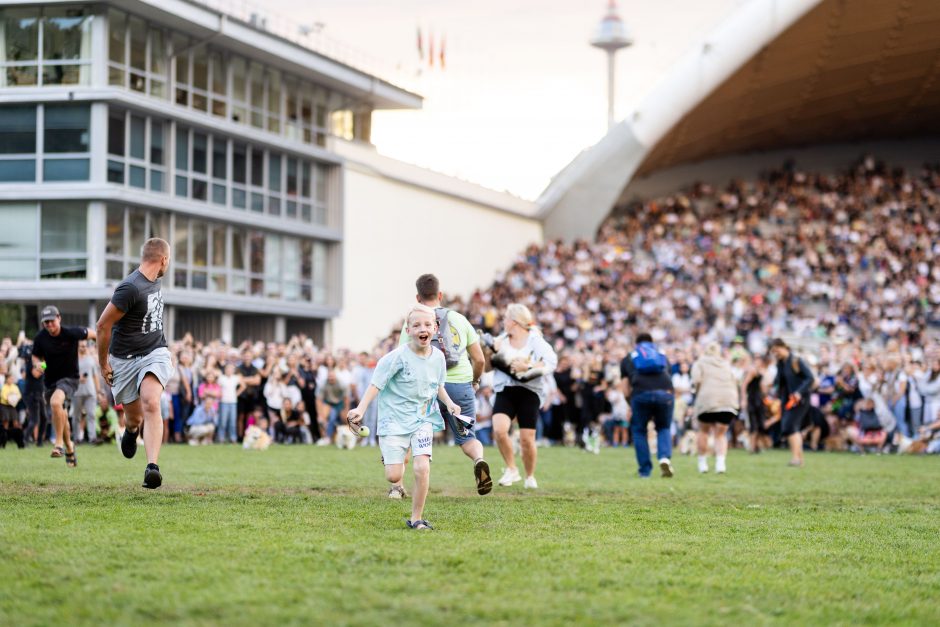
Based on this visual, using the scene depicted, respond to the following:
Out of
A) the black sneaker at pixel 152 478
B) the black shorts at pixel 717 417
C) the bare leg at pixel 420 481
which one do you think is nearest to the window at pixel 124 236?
the black shorts at pixel 717 417

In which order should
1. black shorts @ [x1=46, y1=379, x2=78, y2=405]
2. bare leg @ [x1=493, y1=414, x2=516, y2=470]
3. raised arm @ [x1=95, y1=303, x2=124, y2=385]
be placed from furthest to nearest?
1. black shorts @ [x1=46, y1=379, x2=78, y2=405]
2. bare leg @ [x1=493, y1=414, x2=516, y2=470]
3. raised arm @ [x1=95, y1=303, x2=124, y2=385]

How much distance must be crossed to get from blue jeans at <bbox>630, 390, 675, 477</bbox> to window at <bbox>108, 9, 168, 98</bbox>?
22275 mm

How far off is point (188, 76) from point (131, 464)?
22.7m

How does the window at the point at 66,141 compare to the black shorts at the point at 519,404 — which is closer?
the black shorts at the point at 519,404

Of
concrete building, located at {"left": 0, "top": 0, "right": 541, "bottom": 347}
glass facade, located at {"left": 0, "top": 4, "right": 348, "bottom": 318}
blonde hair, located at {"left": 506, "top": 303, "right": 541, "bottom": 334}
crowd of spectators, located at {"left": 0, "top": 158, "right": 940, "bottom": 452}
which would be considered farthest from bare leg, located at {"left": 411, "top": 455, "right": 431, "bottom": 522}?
glass facade, located at {"left": 0, "top": 4, "right": 348, "bottom": 318}

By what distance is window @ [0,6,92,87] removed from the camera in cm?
3241

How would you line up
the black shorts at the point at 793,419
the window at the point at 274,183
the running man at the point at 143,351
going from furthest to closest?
the window at the point at 274,183 → the black shorts at the point at 793,419 → the running man at the point at 143,351

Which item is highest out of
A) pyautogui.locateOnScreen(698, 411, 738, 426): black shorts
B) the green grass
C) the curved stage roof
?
the curved stage roof

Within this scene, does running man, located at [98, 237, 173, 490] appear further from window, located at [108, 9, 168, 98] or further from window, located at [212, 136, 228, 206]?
window, located at [212, 136, 228, 206]

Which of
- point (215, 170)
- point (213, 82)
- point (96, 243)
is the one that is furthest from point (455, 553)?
point (213, 82)

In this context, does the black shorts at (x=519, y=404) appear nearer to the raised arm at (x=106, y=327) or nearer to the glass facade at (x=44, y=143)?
the raised arm at (x=106, y=327)

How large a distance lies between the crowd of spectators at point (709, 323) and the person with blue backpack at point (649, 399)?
5695 mm

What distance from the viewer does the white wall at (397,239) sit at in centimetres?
4116

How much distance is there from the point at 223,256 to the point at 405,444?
95.3ft
